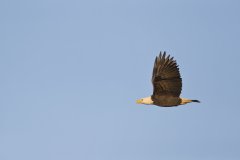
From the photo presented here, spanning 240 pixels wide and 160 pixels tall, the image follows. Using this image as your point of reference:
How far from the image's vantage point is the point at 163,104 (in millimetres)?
46469

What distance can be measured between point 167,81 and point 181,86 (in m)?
0.72

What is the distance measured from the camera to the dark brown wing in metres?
45.7

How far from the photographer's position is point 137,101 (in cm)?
4788

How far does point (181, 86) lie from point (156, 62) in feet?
5.49

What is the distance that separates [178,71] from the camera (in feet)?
150

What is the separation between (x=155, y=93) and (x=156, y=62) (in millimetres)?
1596

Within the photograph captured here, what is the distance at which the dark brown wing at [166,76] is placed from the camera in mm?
45656

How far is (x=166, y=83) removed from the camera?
4591 centimetres

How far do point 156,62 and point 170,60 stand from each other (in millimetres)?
698

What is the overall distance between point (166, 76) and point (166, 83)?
1.18ft

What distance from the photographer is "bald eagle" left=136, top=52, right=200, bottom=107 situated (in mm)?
45688

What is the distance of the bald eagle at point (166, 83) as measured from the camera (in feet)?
150

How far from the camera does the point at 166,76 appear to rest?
45.8 meters

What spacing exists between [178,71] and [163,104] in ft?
6.36
